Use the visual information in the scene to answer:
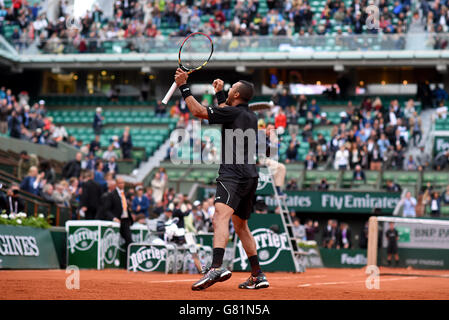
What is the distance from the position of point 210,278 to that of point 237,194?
3.30 feet

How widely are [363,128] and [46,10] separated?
17.9m

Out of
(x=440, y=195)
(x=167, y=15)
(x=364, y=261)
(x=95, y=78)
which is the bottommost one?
(x=364, y=261)

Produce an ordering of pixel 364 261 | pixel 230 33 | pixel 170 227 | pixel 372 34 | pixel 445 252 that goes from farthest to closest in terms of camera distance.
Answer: pixel 230 33
pixel 372 34
pixel 364 261
pixel 445 252
pixel 170 227

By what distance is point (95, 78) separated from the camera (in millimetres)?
40469

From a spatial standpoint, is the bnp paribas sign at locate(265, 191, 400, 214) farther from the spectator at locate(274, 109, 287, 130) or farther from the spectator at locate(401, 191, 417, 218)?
the spectator at locate(274, 109, 287, 130)

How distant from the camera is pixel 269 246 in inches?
707

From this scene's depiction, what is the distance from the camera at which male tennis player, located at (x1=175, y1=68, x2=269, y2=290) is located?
8758 mm

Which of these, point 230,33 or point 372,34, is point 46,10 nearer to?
point 230,33

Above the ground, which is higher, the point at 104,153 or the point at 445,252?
the point at 104,153

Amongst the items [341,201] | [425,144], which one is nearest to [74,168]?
[341,201]

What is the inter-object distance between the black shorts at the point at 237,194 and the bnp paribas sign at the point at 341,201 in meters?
17.1

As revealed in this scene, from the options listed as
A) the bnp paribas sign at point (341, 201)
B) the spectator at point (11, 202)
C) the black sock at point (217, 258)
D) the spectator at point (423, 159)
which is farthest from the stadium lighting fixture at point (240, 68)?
the black sock at point (217, 258)

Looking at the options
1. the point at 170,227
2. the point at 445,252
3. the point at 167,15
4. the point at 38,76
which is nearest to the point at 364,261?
the point at 445,252

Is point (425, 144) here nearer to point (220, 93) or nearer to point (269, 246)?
point (269, 246)
